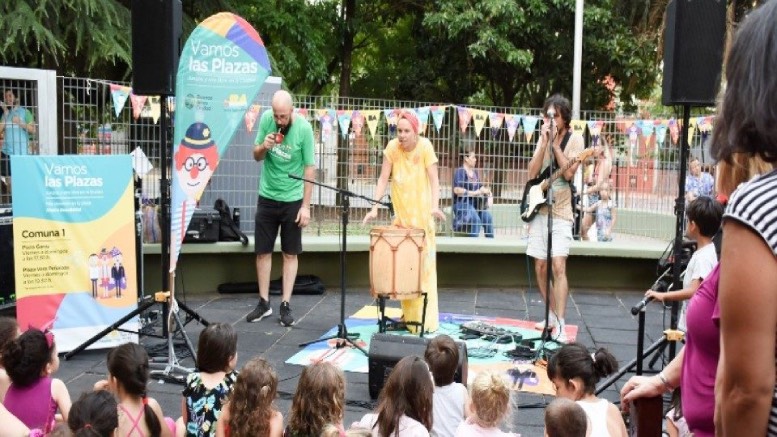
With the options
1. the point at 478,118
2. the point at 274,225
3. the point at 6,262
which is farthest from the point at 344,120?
the point at 6,262

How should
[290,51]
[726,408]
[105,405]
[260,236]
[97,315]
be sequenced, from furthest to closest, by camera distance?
[290,51] → [260,236] → [97,315] → [105,405] → [726,408]

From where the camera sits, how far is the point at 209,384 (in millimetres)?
3701

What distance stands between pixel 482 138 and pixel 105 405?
22.7 feet

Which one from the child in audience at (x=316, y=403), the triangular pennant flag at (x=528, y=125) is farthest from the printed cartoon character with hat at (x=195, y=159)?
the triangular pennant flag at (x=528, y=125)

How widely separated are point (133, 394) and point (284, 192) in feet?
12.5

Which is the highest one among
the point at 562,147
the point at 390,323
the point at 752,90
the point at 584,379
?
the point at 752,90

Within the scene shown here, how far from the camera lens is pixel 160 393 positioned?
5340 millimetres

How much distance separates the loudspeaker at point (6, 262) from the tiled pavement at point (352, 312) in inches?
32.4

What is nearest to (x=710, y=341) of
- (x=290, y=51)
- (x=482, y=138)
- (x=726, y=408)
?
(x=726, y=408)

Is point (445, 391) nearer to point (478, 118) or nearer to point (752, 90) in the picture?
point (752, 90)

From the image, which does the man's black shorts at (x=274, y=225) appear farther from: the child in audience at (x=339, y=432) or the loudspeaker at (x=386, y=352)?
the child in audience at (x=339, y=432)

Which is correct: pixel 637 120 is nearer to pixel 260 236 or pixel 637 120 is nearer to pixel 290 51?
pixel 260 236

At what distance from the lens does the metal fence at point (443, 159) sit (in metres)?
8.66

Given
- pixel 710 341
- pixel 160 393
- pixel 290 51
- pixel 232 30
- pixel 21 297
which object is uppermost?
pixel 290 51
